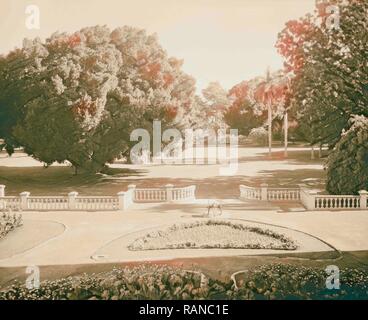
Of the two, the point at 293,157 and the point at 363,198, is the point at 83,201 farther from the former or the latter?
the point at 363,198

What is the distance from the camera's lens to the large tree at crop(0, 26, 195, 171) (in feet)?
40.4

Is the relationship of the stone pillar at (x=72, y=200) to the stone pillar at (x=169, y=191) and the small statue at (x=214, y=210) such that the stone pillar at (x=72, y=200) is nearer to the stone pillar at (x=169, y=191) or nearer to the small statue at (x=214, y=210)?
the stone pillar at (x=169, y=191)

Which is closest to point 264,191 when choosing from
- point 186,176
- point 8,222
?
point 186,176

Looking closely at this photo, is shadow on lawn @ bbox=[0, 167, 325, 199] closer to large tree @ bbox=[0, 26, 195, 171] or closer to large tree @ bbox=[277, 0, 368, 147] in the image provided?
large tree @ bbox=[0, 26, 195, 171]

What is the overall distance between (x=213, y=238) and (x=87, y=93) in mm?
6673

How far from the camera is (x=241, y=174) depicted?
40.9ft

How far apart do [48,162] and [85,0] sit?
16.5 ft

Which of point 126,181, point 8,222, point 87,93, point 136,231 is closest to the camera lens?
point 136,231

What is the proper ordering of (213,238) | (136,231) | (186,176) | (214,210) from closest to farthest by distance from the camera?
(213,238)
(136,231)
(214,210)
(186,176)

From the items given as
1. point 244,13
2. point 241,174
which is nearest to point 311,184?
point 241,174

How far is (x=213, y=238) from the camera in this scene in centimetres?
1071

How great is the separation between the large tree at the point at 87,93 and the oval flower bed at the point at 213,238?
3.44 metres

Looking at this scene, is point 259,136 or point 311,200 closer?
point 311,200
